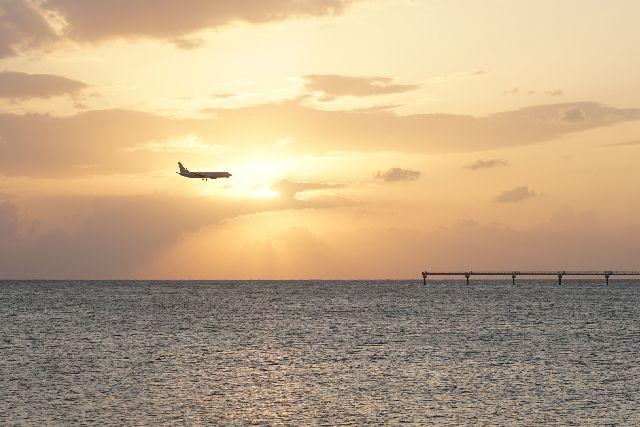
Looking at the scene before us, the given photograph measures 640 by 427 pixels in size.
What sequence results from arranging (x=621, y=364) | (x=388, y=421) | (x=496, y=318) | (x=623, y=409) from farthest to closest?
(x=496, y=318) < (x=621, y=364) < (x=623, y=409) < (x=388, y=421)

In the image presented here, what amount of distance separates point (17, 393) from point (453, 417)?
31.9m

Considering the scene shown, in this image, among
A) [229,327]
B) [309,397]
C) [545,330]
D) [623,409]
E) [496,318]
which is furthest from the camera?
[496,318]

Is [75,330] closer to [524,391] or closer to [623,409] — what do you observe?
[524,391]

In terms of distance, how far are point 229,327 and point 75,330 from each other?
24.1 metres

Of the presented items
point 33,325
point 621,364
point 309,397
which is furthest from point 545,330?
point 33,325

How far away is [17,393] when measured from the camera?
60031 millimetres

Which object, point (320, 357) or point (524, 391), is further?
point (320, 357)

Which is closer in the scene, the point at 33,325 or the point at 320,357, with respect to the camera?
the point at 320,357

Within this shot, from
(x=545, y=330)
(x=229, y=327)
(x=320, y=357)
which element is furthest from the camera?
(x=229, y=327)

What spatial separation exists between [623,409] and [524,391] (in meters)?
8.59

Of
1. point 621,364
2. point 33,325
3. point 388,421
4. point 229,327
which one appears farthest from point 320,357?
point 33,325

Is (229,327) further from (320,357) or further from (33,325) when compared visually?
(320,357)

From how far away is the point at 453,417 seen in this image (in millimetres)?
50969

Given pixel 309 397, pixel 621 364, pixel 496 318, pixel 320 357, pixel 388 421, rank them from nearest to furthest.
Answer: pixel 388 421 → pixel 309 397 → pixel 621 364 → pixel 320 357 → pixel 496 318
